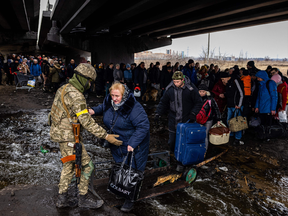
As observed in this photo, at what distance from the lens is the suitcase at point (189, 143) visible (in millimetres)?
3957

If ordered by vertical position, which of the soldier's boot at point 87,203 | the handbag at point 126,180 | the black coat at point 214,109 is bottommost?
the soldier's boot at point 87,203

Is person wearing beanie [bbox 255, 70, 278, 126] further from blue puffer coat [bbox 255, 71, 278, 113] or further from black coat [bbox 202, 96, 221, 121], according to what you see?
black coat [bbox 202, 96, 221, 121]

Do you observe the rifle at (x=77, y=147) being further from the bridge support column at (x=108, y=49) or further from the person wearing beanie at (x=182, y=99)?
the bridge support column at (x=108, y=49)

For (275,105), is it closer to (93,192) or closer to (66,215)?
(93,192)

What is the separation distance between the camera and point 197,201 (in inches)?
139

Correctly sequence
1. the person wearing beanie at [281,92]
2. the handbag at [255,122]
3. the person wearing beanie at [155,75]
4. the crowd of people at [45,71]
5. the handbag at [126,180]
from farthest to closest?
the crowd of people at [45,71]
the person wearing beanie at [155,75]
the handbag at [255,122]
the person wearing beanie at [281,92]
the handbag at [126,180]

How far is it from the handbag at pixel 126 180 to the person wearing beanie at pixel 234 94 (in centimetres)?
431

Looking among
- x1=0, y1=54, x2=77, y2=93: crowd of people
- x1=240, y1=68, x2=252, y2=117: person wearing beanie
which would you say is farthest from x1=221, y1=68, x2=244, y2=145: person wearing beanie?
x1=0, y1=54, x2=77, y2=93: crowd of people

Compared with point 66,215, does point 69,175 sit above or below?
above

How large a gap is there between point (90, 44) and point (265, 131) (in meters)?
13.5

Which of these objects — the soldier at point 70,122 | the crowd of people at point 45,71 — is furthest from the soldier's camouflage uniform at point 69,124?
the crowd of people at point 45,71

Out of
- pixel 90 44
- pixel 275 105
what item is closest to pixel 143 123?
pixel 275 105

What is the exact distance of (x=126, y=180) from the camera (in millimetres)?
2859

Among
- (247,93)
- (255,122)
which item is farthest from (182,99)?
(255,122)
